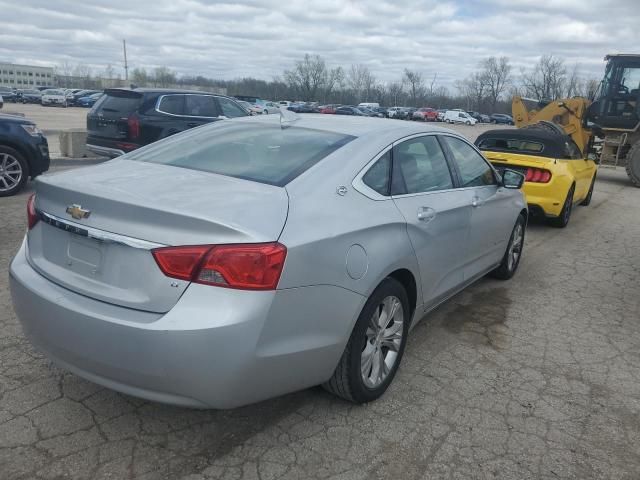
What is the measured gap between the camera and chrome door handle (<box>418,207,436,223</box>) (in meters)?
3.34

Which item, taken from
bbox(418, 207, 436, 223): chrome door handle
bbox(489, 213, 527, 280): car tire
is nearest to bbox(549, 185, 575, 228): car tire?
bbox(489, 213, 527, 280): car tire

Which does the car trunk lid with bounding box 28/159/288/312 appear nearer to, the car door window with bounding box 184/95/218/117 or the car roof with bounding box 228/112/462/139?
the car roof with bounding box 228/112/462/139

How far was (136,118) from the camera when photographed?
31.2 feet

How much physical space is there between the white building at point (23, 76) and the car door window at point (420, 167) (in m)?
144

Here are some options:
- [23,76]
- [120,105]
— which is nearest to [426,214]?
[120,105]

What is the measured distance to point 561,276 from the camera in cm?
584

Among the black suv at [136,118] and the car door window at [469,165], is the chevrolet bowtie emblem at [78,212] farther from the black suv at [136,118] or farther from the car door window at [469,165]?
the black suv at [136,118]

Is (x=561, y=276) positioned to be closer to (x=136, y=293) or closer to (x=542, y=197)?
(x=542, y=197)

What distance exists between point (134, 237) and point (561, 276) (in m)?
4.94

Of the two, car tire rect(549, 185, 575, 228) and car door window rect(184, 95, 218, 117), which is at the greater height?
car door window rect(184, 95, 218, 117)

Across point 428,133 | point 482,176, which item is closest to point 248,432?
point 428,133

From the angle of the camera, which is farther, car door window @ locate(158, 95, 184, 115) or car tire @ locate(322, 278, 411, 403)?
car door window @ locate(158, 95, 184, 115)

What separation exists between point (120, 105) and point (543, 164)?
23.7 ft

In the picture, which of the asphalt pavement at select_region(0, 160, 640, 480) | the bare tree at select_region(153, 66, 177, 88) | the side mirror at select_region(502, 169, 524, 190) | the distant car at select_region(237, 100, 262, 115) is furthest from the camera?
the bare tree at select_region(153, 66, 177, 88)
